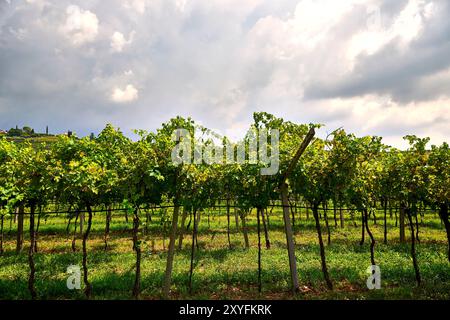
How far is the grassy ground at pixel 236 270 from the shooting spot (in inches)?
350

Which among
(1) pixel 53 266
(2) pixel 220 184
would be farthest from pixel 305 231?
(1) pixel 53 266

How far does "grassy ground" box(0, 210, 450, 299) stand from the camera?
8891mm

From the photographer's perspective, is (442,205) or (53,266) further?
(53,266)

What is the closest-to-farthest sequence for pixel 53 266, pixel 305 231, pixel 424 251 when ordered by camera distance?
1. pixel 53 266
2. pixel 424 251
3. pixel 305 231

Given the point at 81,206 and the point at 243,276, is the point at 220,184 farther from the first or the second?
the point at 81,206

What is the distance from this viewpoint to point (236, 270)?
1096cm

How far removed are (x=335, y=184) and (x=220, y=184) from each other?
11.0ft

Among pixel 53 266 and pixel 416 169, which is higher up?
pixel 416 169

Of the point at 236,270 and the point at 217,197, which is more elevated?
the point at 217,197

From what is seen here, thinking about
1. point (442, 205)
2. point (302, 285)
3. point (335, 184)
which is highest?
point (335, 184)

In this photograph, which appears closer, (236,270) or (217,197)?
(217,197)

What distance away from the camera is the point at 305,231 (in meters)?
19.7

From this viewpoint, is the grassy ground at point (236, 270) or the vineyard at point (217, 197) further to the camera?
the grassy ground at point (236, 270)

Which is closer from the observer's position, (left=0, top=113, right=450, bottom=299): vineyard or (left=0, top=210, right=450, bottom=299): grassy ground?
(left=0, top=113, right=450, bottom=299): vineyard
